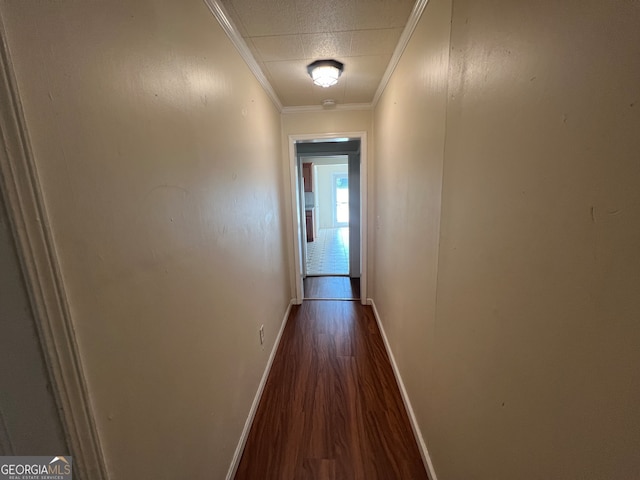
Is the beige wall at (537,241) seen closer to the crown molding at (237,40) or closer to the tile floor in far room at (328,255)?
the crown molding at (237,40)

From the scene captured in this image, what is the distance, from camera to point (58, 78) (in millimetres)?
497

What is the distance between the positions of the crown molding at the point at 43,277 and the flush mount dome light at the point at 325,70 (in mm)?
1739

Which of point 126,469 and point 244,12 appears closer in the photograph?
point 126,469

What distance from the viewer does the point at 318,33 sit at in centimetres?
148

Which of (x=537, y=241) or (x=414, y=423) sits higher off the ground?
(x=537, y=241)

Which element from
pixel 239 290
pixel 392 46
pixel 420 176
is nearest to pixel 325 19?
pixel 392 46

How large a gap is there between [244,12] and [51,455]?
1.73m

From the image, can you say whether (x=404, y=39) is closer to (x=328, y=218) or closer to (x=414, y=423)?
(x=414, y=423)

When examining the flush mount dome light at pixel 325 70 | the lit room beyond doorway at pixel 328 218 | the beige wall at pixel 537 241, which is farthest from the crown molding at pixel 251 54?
the lit room beyond doorway at pixel 328 218

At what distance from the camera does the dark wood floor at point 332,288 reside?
3.56m

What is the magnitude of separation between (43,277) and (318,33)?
5.49 feet

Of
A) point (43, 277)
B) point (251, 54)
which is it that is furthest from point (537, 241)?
point (251, 54)

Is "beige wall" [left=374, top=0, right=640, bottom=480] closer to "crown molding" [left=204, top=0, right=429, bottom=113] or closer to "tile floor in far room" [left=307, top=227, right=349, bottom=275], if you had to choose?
"crown molding" [left=204, top=0, right=429, bottom=113]

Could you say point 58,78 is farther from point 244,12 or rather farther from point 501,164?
point 244,12
